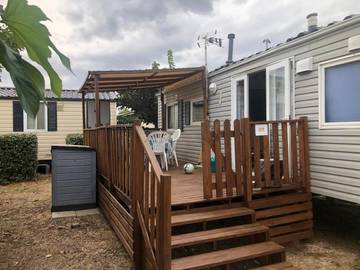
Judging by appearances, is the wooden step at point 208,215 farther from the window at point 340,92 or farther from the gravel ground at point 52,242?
the window at point 340,92

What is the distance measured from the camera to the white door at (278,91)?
17.3ft

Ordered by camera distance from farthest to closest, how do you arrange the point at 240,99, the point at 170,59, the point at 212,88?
the point at 170,59, the point at 212,88, the point at 240,99

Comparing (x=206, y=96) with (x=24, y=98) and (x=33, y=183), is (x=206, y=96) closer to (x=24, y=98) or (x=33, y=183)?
(x=33, y=183)

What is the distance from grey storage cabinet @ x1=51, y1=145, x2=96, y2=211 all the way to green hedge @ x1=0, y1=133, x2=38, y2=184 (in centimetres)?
428

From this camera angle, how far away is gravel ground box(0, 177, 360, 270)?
3975 mm

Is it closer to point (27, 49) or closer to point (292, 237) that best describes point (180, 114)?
point (292, 237)

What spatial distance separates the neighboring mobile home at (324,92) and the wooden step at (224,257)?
1.49 m

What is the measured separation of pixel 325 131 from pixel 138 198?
9.16ft

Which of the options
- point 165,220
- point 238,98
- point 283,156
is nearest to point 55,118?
point 238,98

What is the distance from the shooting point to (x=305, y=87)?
4941 mm

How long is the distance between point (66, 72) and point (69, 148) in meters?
5.79

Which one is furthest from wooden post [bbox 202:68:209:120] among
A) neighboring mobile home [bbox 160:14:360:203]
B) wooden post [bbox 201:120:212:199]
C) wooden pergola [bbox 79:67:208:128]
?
wooden post [bbox 201:120:212:199]

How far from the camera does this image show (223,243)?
14.2 ft

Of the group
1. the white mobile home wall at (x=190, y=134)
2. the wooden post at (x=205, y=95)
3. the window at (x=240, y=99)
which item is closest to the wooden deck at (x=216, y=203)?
the window at (x=240, y=99)
